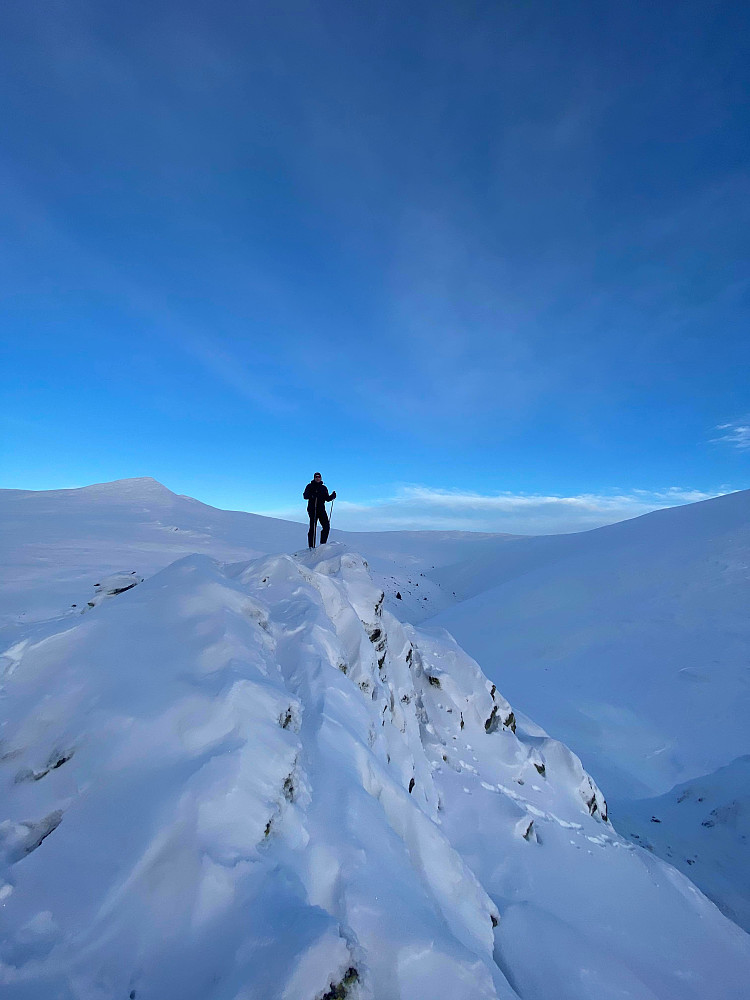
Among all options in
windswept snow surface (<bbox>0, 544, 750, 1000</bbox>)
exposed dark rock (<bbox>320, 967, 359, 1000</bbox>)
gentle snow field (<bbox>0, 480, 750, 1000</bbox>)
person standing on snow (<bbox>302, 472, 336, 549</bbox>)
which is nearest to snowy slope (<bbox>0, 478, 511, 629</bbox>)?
gentle snow field (<bbox>0, 480, 750, 1000</bbox>)

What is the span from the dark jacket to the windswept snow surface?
386 centimetres

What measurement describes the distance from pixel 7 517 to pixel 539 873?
32145mm

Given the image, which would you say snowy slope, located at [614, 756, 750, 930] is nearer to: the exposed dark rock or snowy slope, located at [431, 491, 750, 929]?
snowy slope, located at [431, 491, 750, 929]

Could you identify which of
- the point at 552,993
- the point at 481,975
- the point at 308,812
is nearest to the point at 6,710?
the point at 308,812

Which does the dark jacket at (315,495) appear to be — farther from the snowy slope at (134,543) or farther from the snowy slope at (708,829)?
the snowy slope at (708,829)

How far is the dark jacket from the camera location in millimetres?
11969

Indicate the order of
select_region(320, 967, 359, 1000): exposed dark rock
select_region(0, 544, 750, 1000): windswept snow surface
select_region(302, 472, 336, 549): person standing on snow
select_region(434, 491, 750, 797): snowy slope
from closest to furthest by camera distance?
select_region(320, 967, 359, 1000): exposed dark rock, select_region(0, 544, 750, 1000): windswept snow surface, select_region(302, 472, 336, 549): person standing on snow, select_region(434, 491, 750, 797): snowy slope

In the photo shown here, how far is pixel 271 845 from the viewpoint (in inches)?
125

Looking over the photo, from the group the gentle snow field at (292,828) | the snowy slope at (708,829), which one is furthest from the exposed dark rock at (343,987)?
the snowy slope at (708,829)

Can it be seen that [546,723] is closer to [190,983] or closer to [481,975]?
[481,975]

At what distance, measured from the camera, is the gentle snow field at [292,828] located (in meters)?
2.50

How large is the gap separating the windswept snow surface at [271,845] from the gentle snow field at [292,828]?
19mm

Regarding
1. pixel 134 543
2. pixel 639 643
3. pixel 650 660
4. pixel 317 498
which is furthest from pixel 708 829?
pixel 134 543

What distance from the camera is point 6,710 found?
13.5 feet
